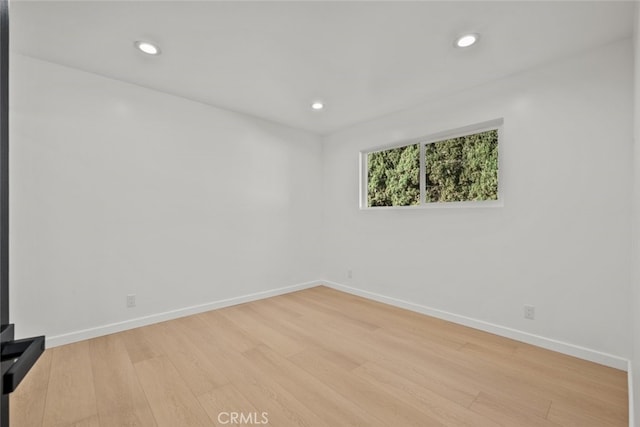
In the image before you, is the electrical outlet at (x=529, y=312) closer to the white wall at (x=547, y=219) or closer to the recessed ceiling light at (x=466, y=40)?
the white wall at (x=547, y=219)

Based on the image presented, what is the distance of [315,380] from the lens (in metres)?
1.87

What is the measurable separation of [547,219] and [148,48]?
3443 mm

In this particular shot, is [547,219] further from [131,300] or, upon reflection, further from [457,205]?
[131,300]

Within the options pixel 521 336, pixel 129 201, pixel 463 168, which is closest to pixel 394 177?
pixel 463 168

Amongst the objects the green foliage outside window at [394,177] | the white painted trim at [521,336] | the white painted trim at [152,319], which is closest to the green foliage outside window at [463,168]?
the green foliage outside window at [394,177]

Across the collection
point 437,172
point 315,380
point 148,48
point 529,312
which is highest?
point 148,48

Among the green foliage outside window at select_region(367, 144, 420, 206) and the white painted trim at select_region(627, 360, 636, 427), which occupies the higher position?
the green foliage outside window at select_region(367, 144, 420, 206)

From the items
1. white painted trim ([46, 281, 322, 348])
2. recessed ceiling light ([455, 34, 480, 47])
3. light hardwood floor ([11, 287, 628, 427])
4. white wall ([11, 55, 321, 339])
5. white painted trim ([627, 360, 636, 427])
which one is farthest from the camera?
white painted trim ([46, 281, 322, 348])

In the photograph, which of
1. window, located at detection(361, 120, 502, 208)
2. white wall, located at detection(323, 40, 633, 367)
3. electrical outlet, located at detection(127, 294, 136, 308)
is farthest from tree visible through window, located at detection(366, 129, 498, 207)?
electrical outlet, located at detection(127, 294, 136, 308)

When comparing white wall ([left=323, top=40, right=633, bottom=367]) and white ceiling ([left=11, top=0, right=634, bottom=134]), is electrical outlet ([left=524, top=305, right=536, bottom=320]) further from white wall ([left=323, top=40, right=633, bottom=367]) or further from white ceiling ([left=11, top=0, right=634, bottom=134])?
white ceiling ([left=11, top=0, right=634, bottom=134])

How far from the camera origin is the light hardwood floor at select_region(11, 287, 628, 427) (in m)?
1.55

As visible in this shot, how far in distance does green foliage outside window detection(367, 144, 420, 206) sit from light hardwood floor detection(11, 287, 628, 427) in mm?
1556

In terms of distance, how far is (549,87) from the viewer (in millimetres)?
2328

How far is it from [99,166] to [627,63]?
4277 millimetres
